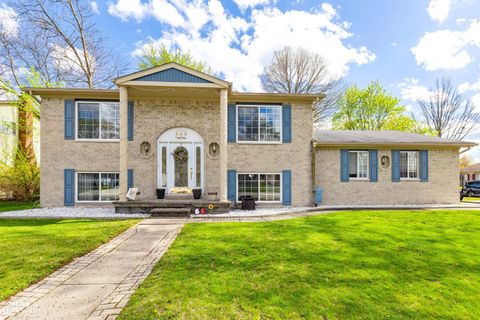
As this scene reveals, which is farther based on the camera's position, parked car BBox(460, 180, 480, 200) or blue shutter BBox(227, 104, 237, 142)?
parked car BBox(460, 180, 480, 200)

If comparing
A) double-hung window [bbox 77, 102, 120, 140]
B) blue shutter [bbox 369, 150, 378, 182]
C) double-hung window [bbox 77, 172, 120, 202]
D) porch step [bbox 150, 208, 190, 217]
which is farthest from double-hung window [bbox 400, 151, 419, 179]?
double-hung window [bbox 77, 102, 120, 140]

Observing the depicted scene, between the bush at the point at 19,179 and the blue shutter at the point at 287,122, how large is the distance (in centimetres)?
1528

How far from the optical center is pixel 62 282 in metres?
3.96

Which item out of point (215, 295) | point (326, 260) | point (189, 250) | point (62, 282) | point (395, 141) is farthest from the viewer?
point (395, 141)

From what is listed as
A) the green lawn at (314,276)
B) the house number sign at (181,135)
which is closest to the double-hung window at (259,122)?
the house number sign at (181,135)

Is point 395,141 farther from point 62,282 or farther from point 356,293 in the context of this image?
point 62,282

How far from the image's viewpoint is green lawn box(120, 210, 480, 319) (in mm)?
3166

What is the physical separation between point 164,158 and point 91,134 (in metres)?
3.85

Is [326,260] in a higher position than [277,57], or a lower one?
lower

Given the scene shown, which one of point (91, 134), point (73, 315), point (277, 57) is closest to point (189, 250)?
point (73, 315)

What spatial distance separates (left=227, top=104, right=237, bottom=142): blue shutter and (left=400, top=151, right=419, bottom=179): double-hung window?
958 centimetres

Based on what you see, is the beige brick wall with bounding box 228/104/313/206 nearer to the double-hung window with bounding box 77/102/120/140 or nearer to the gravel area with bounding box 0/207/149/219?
the gravel area with bounding box 0/207/149/219

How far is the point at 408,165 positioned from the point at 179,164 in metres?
12.8

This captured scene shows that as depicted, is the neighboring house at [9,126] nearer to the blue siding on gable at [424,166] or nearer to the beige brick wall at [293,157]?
the beige brick wall at [293,157]
